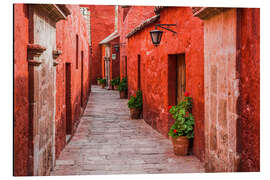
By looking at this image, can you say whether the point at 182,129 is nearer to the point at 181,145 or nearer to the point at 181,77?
the point at 181,145

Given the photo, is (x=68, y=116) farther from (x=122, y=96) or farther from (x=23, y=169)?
(x=122, y=96)

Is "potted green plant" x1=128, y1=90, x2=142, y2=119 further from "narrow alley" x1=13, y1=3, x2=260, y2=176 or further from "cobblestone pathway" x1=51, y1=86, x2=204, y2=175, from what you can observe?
"cobblestone pathway" x1=51, y1=86, x2=204, y2=175

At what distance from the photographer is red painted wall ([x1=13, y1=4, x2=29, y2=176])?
3.18 meters

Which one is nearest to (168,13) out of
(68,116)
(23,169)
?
(68,116)

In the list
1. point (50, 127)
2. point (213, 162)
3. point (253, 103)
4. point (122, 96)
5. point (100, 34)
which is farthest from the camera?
point (100, 34)

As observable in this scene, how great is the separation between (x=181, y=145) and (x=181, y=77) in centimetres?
184

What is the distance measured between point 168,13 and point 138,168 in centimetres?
385

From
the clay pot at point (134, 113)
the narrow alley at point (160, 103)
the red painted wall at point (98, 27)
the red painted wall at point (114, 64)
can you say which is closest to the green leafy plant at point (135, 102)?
the clay pot at point (134, 113)

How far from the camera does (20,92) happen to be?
332cm

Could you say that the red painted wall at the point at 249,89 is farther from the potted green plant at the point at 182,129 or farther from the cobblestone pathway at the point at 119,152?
the potted green plant at the point at 182,129

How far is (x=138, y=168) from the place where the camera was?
5363 mm

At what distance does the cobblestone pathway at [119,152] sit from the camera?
5316mm

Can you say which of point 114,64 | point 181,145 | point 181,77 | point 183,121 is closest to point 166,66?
point 181,77

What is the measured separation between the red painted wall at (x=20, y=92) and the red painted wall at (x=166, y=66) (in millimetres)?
3161
